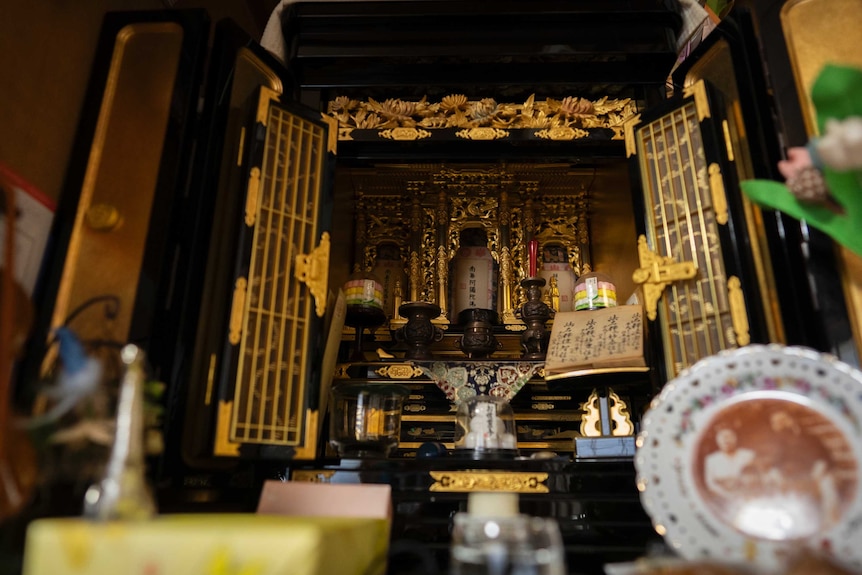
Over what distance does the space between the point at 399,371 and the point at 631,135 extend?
1.27 meters

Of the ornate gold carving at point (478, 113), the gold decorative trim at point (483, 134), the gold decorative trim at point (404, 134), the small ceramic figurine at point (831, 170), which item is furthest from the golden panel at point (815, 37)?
the gold decorative trim at point (404, 134)

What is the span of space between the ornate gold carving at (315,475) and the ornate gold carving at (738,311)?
1.16 m

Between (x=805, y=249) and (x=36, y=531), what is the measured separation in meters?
1.67

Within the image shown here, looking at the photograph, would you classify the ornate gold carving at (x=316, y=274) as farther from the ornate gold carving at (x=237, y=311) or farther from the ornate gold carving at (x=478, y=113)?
the ornate gold carving at (x=478, y=113)

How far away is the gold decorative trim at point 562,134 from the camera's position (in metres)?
2.43

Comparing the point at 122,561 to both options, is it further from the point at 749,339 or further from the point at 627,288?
the point at 627,288

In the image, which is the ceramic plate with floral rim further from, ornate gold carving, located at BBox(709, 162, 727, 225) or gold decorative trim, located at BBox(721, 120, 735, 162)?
gold decorative trim, located at BBox(721, 120, 735, 162)

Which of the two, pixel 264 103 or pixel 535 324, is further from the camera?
pixel 535 324

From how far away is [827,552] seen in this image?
98cm

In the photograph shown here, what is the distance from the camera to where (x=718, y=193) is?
180 cm

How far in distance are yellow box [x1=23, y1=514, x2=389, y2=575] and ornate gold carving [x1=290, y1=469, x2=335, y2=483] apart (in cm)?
84

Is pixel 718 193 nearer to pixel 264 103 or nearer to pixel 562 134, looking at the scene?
pixel 562 134

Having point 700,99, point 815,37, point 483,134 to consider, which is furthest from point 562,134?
point 815,37

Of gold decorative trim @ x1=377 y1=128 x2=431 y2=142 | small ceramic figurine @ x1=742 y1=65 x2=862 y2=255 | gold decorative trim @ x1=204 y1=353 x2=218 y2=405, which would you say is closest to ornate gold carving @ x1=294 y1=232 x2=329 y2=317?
gold decorative trim @ x1=204 y1=353 x2=218 y2=405
